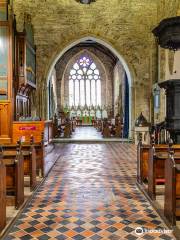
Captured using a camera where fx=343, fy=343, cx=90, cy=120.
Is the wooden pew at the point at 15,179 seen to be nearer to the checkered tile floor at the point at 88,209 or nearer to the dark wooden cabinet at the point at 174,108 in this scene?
the checkered tile floor at the point at 88,209

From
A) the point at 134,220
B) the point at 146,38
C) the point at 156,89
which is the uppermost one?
the point at 146,38

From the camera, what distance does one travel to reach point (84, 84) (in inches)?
1062

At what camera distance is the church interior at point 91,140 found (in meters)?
3.89

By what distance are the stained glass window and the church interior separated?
5.70 m

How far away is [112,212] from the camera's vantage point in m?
4.27

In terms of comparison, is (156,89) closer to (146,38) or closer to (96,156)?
(146,38)

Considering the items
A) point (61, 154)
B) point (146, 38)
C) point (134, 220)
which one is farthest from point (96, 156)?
point (146, 38)

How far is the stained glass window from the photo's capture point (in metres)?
26.5

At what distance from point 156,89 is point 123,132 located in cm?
287

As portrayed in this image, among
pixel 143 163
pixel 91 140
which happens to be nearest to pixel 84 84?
pixel 91 140

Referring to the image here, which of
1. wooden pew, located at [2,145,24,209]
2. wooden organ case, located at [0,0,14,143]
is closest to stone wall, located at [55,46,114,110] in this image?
wooden organ case, located at [0,0,14,143]

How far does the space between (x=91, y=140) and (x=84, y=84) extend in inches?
538

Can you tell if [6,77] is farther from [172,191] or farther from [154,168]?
[172,191]

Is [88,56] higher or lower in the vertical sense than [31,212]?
higher
